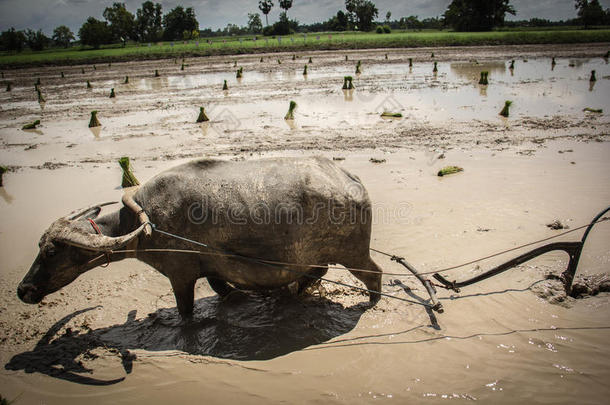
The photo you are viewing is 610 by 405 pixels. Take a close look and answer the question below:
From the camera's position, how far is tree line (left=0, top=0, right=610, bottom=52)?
6469 centimetres

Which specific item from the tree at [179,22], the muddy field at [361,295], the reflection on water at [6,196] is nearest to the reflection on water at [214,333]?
the muddy field at [361,295]

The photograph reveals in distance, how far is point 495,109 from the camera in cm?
1442

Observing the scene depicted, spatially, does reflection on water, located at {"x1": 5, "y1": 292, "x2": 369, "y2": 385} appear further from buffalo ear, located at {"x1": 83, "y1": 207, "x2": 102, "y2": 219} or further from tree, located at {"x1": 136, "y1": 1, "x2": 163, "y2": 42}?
tree, located at {"x1": 136, "y1": 1, "x2": 163, "y2": 42}

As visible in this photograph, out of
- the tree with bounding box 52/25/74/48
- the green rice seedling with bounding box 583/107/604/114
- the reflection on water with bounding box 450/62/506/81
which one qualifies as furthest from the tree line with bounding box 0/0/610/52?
the green rice seedling with bounding box 583/107/604/114

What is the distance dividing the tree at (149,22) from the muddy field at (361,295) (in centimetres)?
8195

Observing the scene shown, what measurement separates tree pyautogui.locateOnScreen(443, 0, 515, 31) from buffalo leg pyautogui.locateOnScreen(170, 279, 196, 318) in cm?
7500

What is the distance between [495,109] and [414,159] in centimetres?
731

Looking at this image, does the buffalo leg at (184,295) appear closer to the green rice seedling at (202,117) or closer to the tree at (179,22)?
the green rice seedling at (202,117)

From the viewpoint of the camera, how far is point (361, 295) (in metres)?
4.74

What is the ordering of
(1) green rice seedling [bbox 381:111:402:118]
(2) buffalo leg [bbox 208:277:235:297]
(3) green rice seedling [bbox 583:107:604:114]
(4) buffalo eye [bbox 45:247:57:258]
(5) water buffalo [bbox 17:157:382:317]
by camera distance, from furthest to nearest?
(1) green rice seedling [bbox 381:111:402:118] < (3) green rice seedling [bbox 583:107:604:114] < (2) buffalo leg [bbox 208:277:235:297] < (5) water buffalo [bbox 17:157:382:317] < (4) buffalo eye [bbox 45:247:57:258]

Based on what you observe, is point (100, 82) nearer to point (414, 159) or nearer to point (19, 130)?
point (19, 130)

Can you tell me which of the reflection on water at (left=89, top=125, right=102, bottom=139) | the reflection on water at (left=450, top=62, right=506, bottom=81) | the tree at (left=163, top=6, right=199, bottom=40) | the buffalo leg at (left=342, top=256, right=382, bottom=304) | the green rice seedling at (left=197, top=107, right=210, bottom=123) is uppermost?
the tree at (left=163, top=6, right=199, bottom=40)

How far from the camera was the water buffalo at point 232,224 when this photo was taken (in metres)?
3.64

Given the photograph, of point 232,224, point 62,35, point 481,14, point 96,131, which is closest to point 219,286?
point 232,224
